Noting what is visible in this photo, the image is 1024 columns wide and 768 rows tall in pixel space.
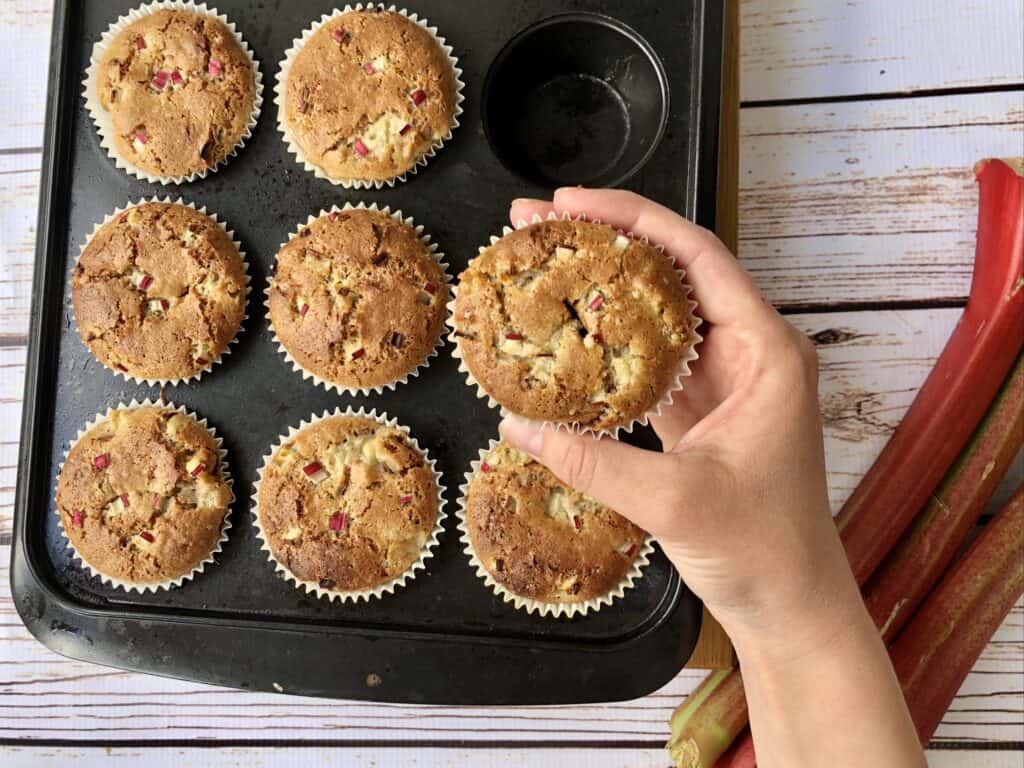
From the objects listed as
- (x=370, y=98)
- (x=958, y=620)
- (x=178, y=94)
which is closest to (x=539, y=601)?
(x=958, y=620)

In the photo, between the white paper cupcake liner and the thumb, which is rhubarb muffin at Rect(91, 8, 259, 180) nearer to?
the white paper cupcake liner

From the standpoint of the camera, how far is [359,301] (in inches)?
123

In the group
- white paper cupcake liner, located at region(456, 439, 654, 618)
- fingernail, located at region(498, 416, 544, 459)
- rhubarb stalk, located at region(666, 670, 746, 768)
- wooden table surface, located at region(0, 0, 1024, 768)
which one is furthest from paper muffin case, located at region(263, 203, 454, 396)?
rhubarb stalk, located at region(666, 670, 746, 768)

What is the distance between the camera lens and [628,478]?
2432 millimetres

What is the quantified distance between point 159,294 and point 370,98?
1.16 m

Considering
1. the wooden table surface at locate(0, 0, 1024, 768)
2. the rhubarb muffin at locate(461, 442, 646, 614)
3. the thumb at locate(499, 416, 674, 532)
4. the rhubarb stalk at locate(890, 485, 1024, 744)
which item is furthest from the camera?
the wooden table surface at locate(0, 0, 1024, 768)

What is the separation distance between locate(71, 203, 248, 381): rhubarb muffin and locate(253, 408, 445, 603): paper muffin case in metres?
0.45

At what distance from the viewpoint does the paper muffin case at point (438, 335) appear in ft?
10.5

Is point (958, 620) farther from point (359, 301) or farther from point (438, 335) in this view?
point (359, 301)

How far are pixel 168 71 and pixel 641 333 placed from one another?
7.39ft

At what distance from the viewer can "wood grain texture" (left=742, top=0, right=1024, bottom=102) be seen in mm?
3678

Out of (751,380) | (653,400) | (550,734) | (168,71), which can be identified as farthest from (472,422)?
(168,71)

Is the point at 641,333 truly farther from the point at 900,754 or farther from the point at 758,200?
the point at 900,754

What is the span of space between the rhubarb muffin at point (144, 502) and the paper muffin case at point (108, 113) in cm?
103
